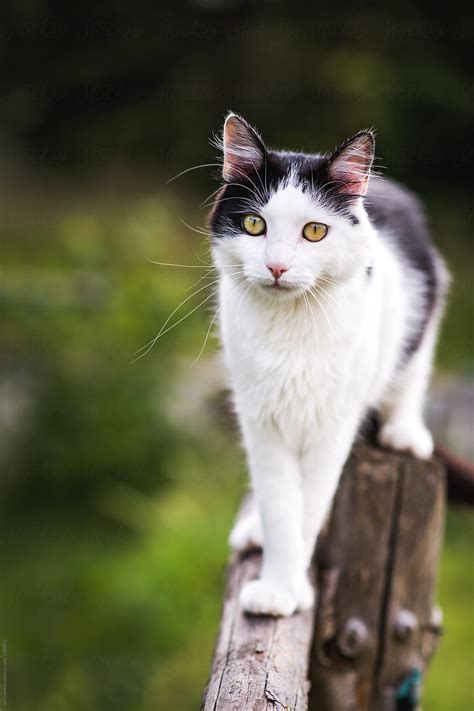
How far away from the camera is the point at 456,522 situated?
4.96 m

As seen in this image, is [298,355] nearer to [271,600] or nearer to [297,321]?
[297,321]

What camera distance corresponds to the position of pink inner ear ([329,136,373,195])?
1645 mm

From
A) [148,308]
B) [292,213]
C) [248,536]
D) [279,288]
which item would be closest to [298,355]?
[279,288]

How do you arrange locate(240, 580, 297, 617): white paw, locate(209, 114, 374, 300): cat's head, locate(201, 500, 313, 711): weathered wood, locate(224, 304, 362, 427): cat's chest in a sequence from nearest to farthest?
locate(201, 500, 313, 711): weathered wood → locate(209, 114, 374, 300): cat's head → locate(224, 304, 362, 427): cat's chest → locate(240, 580, 297, 617): white paw

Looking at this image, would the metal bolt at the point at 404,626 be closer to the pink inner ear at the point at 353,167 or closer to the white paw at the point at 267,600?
the white paw at the point at 267,600

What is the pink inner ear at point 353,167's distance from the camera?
5.40 ft

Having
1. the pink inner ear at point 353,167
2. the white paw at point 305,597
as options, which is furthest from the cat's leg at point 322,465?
the pink inner ear at point 353,167

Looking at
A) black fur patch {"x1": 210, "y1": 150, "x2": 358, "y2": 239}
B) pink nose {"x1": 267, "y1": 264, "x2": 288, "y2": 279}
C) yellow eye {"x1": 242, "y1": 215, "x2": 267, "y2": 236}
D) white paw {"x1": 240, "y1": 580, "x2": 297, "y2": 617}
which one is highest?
black fur patch {"x1": 210, "y1": 150, "x2": 358, "y2": 239}

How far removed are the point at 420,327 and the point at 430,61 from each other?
18.8ft

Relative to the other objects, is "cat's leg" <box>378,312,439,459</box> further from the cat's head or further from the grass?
the grass

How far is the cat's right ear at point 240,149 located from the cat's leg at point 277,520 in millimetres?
593

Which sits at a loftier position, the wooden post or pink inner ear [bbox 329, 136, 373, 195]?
pink inner ear [bbox 329, 136, 373, 195]

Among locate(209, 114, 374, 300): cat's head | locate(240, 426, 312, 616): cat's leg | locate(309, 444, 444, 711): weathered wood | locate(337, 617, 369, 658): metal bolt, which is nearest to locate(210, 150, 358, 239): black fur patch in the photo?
locate(209, 114, 374, 300): cat's head

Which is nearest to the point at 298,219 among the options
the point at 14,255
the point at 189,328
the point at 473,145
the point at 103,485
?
the point at 189,328
